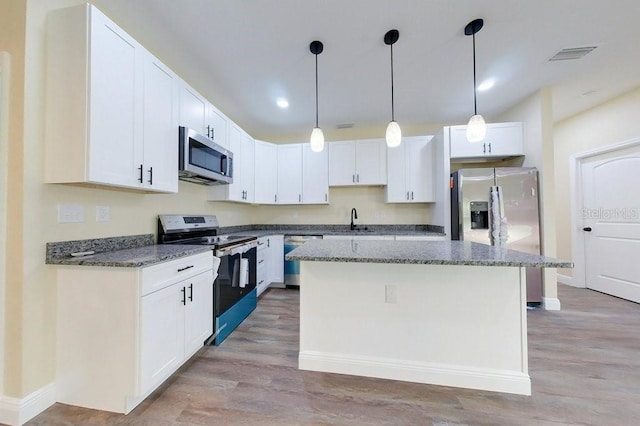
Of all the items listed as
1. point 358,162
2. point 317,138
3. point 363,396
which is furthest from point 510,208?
point 363,396

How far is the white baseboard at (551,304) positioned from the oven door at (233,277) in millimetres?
3579

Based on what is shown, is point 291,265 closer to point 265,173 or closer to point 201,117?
point 265,173

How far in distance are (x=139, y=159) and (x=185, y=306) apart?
3.64 feet

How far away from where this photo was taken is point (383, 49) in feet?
7.67

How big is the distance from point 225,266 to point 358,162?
2.64 m

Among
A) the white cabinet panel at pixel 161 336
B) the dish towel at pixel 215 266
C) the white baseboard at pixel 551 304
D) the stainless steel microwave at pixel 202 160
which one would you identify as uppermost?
the stainless steel microwave at pixel 202 160

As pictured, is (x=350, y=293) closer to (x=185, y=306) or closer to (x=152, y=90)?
(x=185, y=306)

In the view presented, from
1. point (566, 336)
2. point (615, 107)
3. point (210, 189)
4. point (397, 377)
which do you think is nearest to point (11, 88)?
point (210, 189)

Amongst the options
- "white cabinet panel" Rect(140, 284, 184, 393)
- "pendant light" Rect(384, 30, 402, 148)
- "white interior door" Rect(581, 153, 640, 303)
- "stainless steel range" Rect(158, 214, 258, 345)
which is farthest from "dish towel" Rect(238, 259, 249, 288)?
"white interior door" Rect(581, 153, 640, 303)

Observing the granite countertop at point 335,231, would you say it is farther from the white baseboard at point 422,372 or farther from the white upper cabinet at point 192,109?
the white baseboard at point 422,372

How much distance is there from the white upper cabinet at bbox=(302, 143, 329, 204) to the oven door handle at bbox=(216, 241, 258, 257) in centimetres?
151

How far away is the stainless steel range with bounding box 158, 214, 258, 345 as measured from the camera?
2270 mm

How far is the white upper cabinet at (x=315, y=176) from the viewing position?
4.18 m

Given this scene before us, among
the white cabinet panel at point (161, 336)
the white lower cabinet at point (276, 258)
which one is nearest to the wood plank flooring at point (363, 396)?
the white cabinet panel at point (161, 336)
